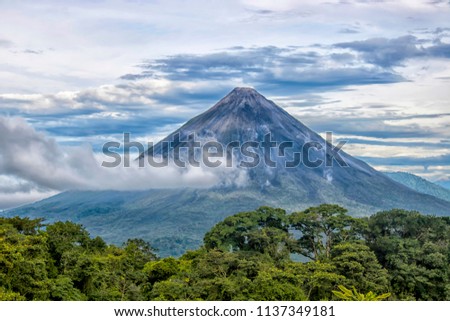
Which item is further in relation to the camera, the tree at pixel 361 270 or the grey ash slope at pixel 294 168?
the grey ash slope at pixel 294 168

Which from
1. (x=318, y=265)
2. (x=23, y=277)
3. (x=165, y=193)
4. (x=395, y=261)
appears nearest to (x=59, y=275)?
(x=23, y=277)

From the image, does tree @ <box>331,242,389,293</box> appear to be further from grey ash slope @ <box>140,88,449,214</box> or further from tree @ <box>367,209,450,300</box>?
grey ash slope @ <box>140,88,449,214</box>

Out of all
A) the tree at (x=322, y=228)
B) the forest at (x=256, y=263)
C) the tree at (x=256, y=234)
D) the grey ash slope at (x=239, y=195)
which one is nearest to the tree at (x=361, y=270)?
the forest at (x=256, y=263)

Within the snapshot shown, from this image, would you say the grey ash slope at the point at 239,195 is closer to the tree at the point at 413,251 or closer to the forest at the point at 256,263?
the forest at the point at 256,263

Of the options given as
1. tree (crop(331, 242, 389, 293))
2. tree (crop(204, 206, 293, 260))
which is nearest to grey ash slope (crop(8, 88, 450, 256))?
tree (crop(204, 206, 293, 260))

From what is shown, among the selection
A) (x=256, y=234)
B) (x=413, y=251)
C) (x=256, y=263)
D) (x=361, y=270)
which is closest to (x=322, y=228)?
(x=256, y=234)

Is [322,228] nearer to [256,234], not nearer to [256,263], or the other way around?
[256,234]
